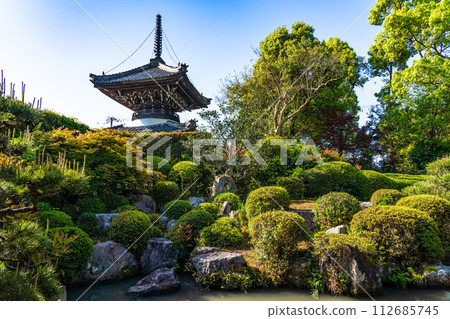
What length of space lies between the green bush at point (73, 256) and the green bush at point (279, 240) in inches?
126

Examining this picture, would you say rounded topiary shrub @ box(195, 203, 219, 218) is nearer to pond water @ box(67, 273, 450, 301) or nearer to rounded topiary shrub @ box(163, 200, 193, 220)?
rounded topiary shrub @ box(163, 200, 193, 220)

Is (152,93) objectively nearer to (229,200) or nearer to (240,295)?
(229,200)

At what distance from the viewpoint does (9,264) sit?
2.55m

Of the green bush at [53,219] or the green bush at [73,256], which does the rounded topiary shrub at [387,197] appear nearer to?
the green bush at [73,256]

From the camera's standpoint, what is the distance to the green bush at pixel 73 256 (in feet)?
14.3

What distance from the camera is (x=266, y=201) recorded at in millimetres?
6574

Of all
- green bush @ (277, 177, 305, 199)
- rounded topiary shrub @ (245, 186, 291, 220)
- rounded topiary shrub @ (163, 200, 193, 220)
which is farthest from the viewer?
green bush @ (277, 177, 305, 199)

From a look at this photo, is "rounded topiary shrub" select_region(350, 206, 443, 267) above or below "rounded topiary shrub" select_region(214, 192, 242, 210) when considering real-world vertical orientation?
below

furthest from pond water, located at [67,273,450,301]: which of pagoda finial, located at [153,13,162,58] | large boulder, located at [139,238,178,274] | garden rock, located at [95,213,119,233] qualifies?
pagoda finial, located at [153,13,162,58]

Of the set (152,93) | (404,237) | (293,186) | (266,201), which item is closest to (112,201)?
(266,201)

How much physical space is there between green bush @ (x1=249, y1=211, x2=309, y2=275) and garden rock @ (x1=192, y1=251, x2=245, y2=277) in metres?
0.43

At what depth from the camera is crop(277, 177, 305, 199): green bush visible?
829 centimetres

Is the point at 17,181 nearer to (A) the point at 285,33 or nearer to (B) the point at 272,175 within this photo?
(B) the point at 272,175

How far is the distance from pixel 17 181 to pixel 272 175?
319 inches
